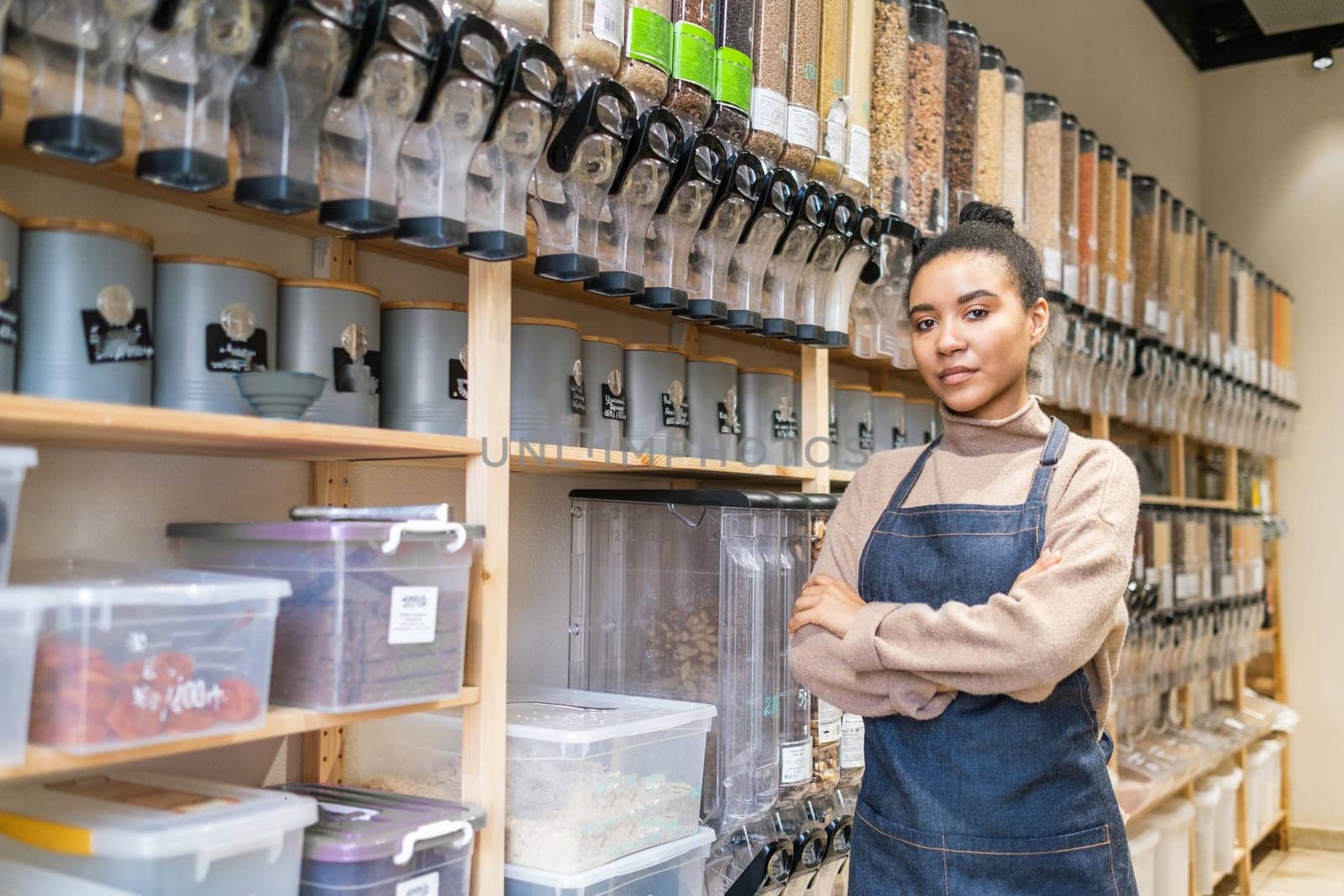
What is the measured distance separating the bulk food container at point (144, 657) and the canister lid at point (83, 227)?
1.08 ft

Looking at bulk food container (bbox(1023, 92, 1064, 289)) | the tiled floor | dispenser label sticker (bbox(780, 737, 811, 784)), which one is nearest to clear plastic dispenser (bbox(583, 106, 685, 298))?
dispenser label sticker (bbox(780, 737, 811, 784))

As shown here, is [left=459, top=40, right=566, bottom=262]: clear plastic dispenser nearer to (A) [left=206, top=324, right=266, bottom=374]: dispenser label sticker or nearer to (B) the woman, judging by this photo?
(A) [left=206, top=324, right=266, bottom=374]: dispenser label sticker

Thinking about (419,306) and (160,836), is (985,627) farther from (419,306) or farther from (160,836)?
(160,836)

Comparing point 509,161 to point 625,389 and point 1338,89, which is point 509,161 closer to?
point 625,389

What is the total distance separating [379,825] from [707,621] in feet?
2.34

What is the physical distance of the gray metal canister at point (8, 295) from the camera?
1059 mm

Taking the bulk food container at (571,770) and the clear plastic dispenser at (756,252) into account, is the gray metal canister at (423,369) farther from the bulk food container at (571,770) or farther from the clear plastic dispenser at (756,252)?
the clear plastic dispenser at (756,252)

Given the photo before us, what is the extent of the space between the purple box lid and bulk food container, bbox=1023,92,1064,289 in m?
2.03

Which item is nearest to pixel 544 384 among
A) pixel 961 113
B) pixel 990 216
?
pixel 990 216

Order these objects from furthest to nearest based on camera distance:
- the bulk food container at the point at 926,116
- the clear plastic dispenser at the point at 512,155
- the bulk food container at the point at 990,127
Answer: the bulk food container at the point at 990,127, the bulk food container at the point at 926,116, the clear plastic dispenser at the point at 512,155

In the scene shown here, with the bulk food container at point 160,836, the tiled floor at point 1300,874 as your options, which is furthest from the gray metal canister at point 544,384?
the tiled floor at point 1300,874

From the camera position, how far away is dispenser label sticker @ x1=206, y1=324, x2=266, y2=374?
1.24 m

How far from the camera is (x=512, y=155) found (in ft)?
4.55

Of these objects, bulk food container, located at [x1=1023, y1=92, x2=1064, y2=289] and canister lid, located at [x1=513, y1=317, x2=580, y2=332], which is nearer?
canister lid, located at [x1=513, y1=317, x2=580, y2=332]
